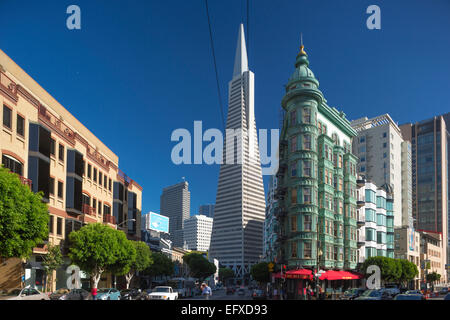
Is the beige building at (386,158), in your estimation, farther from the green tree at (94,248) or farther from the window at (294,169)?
the green tree at (94,248)

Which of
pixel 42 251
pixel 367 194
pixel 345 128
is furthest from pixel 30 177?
pixel 367 194

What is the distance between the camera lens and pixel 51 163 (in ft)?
147

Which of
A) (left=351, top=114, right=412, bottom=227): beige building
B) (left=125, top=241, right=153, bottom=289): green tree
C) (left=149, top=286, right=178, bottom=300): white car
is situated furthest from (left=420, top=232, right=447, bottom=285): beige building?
(left=149, top=286, right=178, bottom=300): white car

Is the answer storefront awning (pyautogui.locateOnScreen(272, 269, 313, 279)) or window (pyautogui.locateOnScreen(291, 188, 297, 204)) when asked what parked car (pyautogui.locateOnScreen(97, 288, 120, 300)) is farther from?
window (pyautogui.locateOnScreen(291, 188, 297, 204))

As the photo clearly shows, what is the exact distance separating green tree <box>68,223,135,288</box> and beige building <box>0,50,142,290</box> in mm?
2035

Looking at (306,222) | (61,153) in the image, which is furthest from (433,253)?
(61,153)

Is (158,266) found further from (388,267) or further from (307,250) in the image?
(388,267)

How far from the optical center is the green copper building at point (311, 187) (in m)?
58.0

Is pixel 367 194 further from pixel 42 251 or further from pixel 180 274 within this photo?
pixel 180 274

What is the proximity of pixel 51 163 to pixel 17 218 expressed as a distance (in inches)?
783

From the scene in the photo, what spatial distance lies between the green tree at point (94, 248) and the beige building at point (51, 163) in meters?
2.04

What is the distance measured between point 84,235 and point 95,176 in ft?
44.8

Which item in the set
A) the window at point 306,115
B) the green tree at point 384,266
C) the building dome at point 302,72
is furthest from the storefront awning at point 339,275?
the building dome at point 302,72

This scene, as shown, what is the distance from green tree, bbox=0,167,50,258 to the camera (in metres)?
25.4
